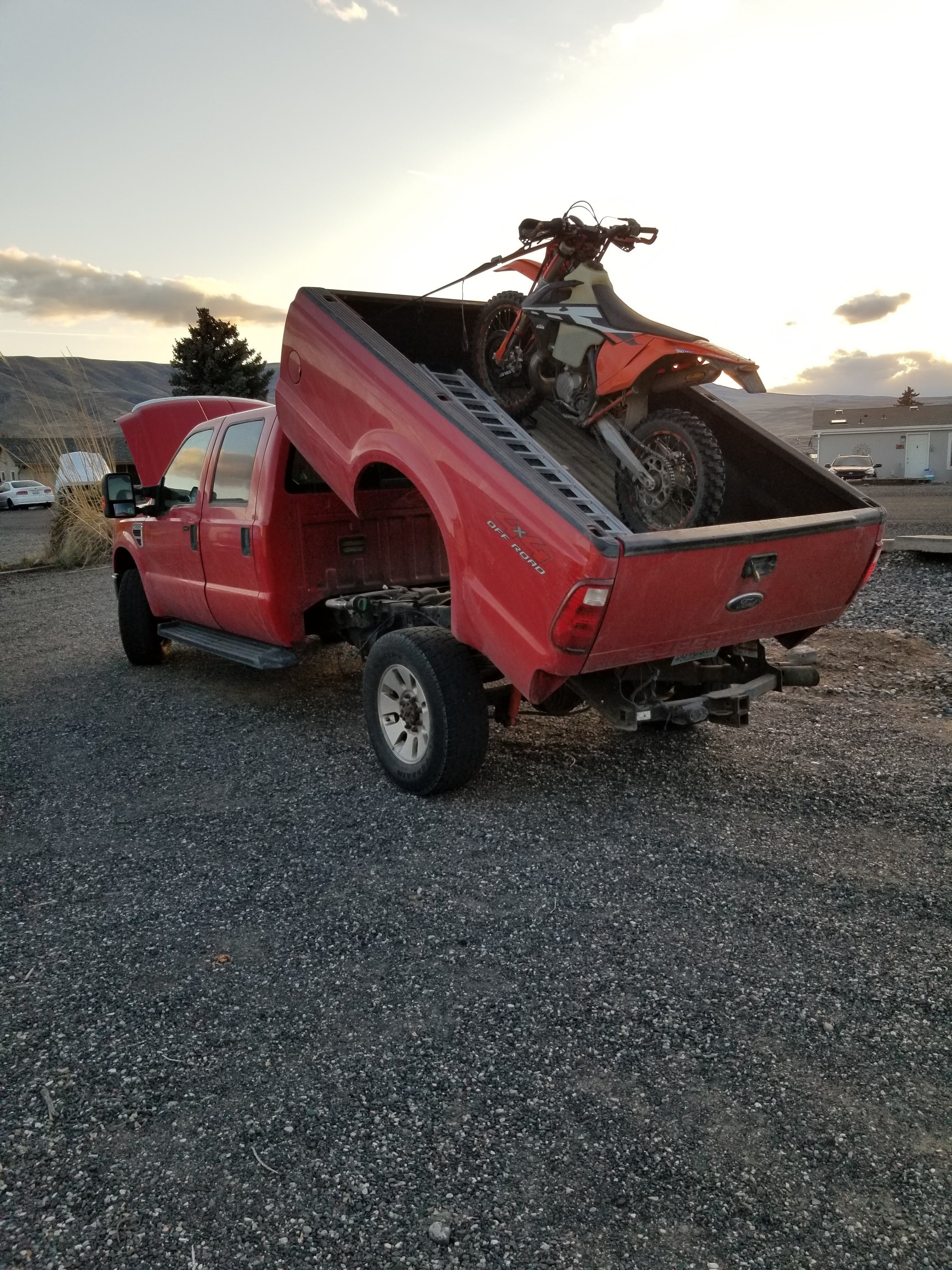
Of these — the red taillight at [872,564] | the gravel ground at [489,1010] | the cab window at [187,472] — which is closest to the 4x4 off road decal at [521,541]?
the gravel ground at [489,1010]

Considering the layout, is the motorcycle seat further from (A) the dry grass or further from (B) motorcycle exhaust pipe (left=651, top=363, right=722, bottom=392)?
(A) the dry grass

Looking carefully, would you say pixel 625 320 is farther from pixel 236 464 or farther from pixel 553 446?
pixel 236 464

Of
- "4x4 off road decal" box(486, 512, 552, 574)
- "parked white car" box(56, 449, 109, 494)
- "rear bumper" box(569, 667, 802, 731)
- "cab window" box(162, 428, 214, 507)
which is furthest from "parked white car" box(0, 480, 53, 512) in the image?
"4x4 off road decal" box(486, 512, 552, 574)

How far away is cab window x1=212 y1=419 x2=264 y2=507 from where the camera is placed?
253 inches

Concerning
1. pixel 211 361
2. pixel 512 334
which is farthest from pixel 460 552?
pixel 211 361

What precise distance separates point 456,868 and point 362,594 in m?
2.24

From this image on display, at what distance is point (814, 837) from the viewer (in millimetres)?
4410

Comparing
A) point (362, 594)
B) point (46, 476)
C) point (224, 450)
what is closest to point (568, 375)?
point (362, 594)

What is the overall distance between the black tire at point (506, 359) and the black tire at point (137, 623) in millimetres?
3929

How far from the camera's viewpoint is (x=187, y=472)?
742 cm

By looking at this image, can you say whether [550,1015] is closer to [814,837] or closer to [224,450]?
[814,837]

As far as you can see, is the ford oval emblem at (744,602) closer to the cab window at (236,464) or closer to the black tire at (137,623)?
the cab window at (236,464)

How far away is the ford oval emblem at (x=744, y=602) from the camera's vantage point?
440 cm

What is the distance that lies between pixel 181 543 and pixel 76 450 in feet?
36.8
